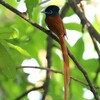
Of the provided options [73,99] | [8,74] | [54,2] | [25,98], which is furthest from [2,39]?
[54,2]

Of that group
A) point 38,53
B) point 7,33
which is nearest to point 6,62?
point 7,33

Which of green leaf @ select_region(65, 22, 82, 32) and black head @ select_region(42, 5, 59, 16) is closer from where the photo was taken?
black head @ select_region(42, 5, 59, 16)

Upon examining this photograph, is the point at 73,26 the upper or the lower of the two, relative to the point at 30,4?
lower

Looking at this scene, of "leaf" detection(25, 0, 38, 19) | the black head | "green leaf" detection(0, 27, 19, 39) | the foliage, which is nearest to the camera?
"leaf" detection(25, 0, 38, 19)

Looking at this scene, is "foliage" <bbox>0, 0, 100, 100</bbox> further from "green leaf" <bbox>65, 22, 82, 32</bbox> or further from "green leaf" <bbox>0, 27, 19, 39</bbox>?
"green leaf" <bbox>0, 27, 19, 39</bbox>

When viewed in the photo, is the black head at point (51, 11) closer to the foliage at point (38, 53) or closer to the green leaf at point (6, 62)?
the foliage at point (38, 53)

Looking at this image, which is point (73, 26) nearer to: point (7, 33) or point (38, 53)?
point (38, 53)

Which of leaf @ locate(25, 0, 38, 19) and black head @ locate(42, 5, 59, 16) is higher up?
leaf @ locate(25, 0, 38, 19)

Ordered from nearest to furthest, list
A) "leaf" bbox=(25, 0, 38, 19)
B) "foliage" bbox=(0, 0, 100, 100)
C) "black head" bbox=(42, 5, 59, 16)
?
"leaf" bbox=(25, 0, 38, 19)
"black head" bbox=(42, 5, 59, 16)
"foliage" bbox=(0, 0, 100, 100)

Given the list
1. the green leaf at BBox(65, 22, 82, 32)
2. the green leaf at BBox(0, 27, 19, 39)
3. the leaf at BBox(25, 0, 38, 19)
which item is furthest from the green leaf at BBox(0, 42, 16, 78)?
the green leaf at BBox(65, 22, 82, 32)

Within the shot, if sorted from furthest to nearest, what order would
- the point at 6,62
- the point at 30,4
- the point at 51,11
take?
the point at 51,11, the point at 6,62, the point at 30,4

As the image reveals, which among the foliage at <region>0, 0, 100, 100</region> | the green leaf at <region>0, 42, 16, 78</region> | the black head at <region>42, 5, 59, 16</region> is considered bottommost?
the foliage at <region>0, 0, 100, 100</region>

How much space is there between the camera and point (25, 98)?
1.66m

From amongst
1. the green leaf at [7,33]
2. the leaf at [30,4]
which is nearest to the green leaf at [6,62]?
the green leaf at [7,33]
